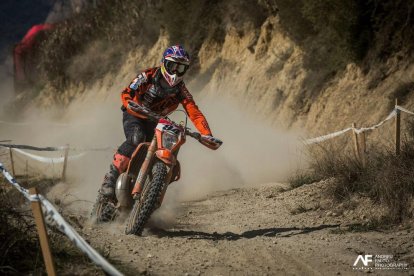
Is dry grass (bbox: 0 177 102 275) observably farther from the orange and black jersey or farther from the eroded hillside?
the eroded hillside

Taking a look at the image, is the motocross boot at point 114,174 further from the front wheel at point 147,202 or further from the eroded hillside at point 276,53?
the eroded hillside at point 276,53

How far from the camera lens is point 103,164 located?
14.0m

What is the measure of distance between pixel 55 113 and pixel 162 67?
975 inches

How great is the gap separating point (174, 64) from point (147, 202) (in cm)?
187

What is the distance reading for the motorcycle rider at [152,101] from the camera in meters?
7.10

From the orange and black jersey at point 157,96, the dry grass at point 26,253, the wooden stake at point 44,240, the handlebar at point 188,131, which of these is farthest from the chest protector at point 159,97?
the wooden stake at point 44,240

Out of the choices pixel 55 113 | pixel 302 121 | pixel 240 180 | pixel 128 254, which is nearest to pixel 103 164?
pixel 240 180

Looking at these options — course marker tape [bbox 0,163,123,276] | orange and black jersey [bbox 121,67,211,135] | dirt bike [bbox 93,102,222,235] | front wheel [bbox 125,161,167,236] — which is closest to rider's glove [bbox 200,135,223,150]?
dirt bike [bbox 93,102,222,235]

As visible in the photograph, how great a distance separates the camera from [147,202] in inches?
247

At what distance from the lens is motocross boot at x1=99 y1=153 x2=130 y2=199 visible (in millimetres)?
7031

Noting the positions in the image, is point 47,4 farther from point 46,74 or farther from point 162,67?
point 162,67

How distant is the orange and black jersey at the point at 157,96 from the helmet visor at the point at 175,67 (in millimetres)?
240

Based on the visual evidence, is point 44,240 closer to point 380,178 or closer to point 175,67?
point 175,67

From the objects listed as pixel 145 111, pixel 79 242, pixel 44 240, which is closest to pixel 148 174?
pixel 145 111
